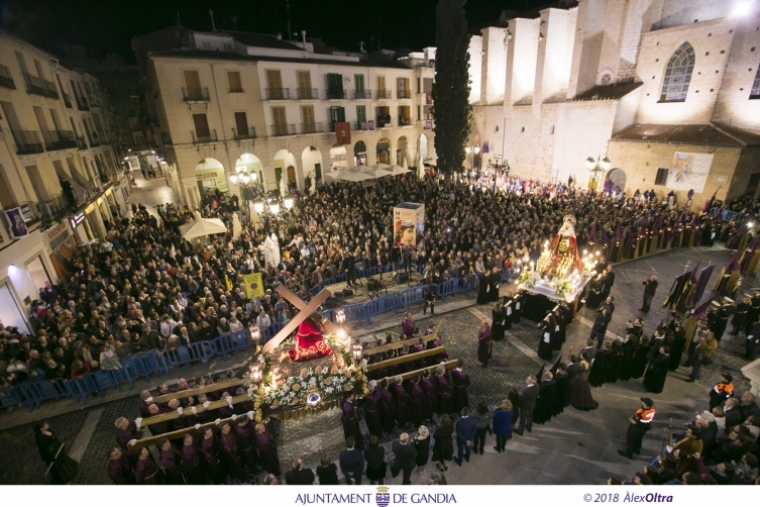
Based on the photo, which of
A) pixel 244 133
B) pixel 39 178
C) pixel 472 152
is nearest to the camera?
pixel 39 178

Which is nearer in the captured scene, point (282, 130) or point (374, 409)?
point (374, 409)

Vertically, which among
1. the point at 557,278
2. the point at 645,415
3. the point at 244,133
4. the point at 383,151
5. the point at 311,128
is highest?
the point at 311,128

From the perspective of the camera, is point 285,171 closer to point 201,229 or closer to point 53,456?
point 201,229

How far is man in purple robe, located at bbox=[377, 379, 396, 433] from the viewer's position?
7.92 m

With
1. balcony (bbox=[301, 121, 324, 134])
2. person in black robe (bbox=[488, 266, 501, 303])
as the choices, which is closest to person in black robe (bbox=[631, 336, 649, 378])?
person in black robe (bbox=[488, 266, 501, 303])

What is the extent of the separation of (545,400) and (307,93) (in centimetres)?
2987

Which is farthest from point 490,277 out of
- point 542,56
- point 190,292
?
point 542,56

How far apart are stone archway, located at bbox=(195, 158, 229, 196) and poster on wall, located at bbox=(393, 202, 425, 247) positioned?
776 inches

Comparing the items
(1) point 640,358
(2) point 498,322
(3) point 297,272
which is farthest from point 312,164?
(1) point 640,358

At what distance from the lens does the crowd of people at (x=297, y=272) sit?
853cm

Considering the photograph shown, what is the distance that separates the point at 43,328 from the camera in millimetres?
10711

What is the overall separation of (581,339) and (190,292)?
12934 millimetres

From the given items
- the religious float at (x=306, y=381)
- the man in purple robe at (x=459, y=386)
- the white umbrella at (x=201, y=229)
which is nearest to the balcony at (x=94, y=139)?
the white umbrella at (x=201, y=229)

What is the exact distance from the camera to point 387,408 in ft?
26.0
